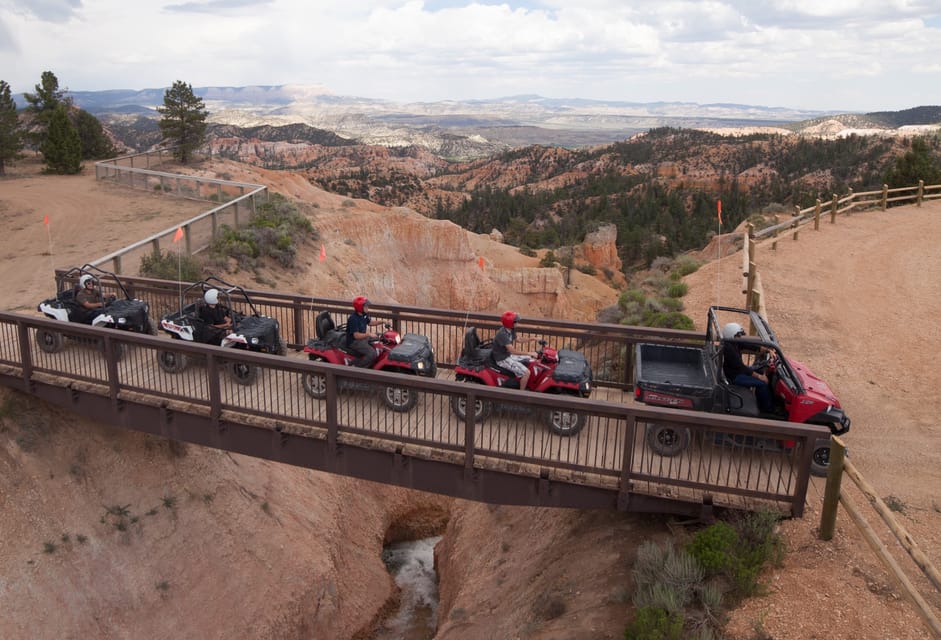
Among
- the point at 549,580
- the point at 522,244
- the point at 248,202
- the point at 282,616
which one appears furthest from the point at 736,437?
the point at 522,244

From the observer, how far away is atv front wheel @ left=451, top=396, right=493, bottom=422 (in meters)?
9.36

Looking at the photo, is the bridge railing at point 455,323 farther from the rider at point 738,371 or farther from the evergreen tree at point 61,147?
the evergreen tree at point 61,147

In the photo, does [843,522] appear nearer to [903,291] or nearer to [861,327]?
[861,327]

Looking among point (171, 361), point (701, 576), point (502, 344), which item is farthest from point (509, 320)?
point (171, 361)

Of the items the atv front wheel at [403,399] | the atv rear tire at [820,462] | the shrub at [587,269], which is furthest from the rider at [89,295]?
the shrub at [587,269]

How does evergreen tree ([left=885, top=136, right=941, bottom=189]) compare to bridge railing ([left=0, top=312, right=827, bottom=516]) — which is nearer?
bridge railing ([left=0, top=312, right=827, bottom=516])

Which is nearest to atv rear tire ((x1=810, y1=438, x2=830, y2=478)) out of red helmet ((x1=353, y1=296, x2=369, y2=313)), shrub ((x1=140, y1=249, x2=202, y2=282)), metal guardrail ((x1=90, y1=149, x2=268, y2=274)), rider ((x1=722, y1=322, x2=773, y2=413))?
rider ((x1=722, y1=322, x2=773, y2=413))

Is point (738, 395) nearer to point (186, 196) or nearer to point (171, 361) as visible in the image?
point (171, 361)

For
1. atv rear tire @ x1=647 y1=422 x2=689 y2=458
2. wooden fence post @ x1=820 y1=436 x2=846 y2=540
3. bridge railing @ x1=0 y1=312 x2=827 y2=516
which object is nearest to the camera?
wooden fence post @ x1=820 y1=436 x2=846 y2=540

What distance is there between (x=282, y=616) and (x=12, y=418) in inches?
242

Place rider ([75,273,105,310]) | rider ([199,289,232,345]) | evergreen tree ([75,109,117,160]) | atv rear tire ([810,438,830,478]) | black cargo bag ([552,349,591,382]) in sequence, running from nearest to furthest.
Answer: atv rear tire ([810,438,830,478])
black cargo bag ([552,349,591,382])
rider ([199,289,232,345])
rider ([75,273,105,310])
evergreen tree ([75,109,117,160])

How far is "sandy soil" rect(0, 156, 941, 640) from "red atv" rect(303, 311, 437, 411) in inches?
135

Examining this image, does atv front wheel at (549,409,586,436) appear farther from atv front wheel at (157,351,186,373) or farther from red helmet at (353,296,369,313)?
atv front wheel at (157,351,186,373)

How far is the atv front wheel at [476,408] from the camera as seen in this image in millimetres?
9359
